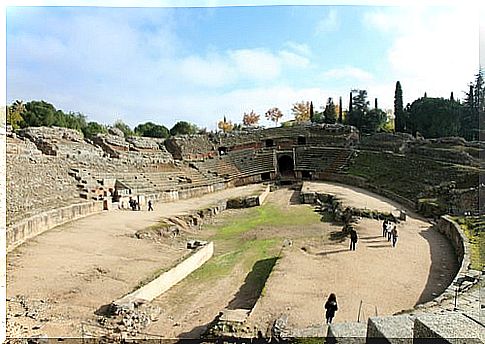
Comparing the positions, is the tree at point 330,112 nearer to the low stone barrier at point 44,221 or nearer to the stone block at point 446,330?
the low stone barrier at point 44,221

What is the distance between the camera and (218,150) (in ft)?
115

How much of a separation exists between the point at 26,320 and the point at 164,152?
83.1 ft

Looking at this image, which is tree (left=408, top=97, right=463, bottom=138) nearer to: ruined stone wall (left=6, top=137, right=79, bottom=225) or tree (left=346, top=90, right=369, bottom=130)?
tree (left=346, top=90, right=369, bottom=130)

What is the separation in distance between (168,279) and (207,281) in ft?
3.24

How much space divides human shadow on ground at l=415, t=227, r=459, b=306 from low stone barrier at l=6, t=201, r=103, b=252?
8996mm

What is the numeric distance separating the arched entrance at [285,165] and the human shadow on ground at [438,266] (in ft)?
66.8

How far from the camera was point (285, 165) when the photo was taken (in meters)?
36.5

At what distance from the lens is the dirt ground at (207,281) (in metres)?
7.49

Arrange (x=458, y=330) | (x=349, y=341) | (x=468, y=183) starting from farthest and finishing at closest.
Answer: (x=468, y=183), (x=349, y=341), (x=458, y=330)

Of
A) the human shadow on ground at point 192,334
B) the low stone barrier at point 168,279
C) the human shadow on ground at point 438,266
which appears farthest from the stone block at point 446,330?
the low stone barrier at point 168,279

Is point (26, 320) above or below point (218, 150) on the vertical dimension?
below

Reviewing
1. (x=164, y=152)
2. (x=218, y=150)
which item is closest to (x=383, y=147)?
(x=218, y=150)

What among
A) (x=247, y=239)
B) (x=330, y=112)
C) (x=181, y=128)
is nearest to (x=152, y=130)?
(x=181, y=128)

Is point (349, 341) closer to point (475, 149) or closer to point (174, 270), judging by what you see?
point (174, 270)
